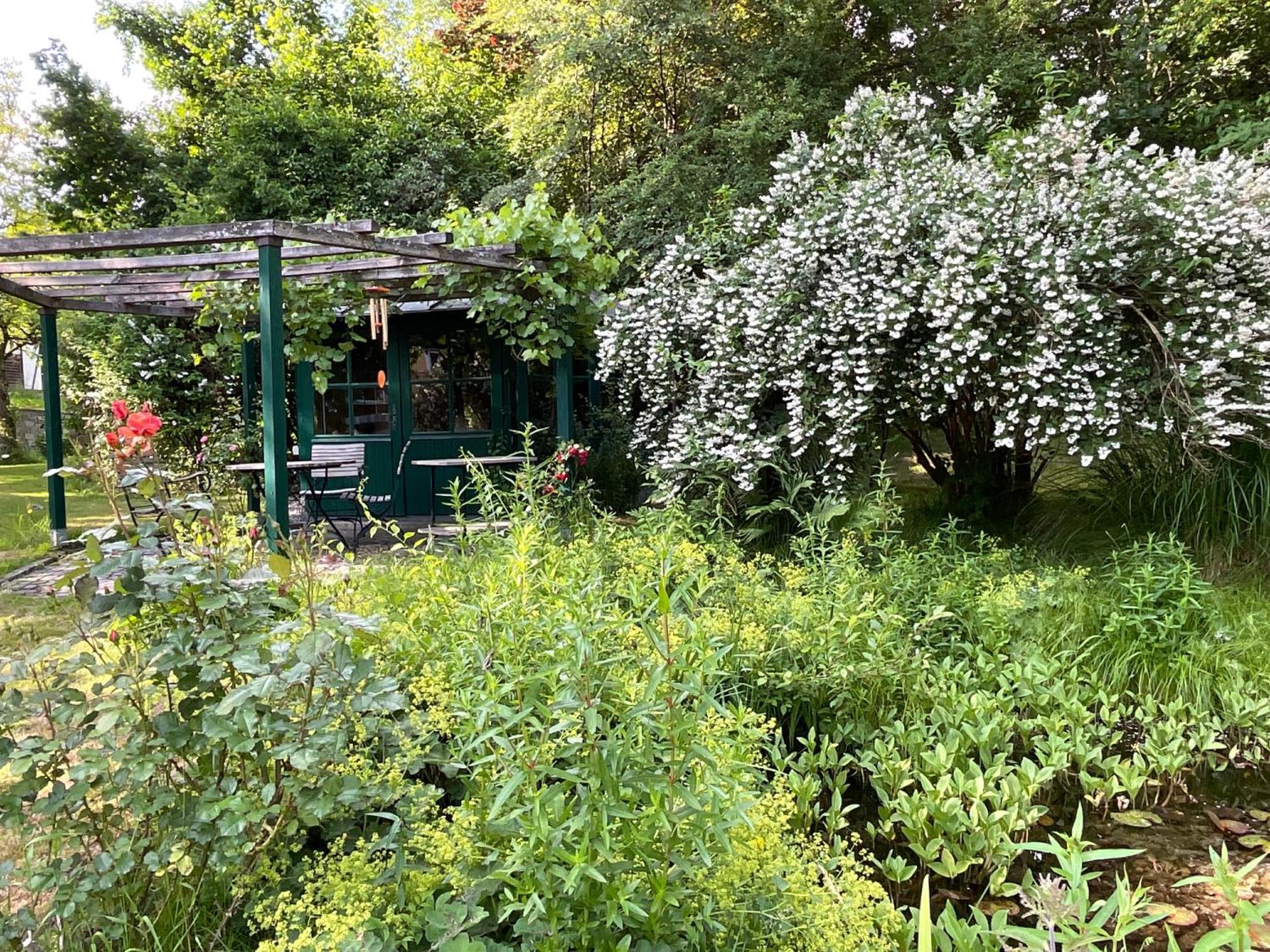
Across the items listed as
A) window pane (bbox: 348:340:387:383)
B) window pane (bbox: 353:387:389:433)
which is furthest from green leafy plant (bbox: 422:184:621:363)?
window pane (bbox: 353:387:389:433)

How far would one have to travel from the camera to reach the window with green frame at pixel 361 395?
8.80 m

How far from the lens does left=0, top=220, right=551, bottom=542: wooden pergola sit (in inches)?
184

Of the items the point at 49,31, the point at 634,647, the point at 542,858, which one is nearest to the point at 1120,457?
the point at 634,647

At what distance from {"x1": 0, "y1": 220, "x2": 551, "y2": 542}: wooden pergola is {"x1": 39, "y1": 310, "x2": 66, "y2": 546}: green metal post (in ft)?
0.04

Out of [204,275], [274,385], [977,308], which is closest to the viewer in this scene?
[977,308]

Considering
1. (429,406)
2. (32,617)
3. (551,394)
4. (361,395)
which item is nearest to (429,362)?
(429,406)

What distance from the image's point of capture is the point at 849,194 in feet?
15.6

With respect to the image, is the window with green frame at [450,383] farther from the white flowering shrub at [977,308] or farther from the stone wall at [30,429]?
the stone wall at [30,429]

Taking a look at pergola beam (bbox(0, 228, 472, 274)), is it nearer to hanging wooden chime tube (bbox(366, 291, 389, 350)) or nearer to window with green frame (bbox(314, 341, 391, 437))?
hanging wooden chime tube (bbox(366, 291, 389, 350))

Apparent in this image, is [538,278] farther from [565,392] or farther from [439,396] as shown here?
[439,396]

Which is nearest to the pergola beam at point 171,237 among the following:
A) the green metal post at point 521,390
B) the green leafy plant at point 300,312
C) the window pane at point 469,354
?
the green leafy plant at point 300,312

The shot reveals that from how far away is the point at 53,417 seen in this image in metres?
6.77

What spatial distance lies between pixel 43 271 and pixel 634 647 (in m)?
6.22

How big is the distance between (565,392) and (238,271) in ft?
8.89
